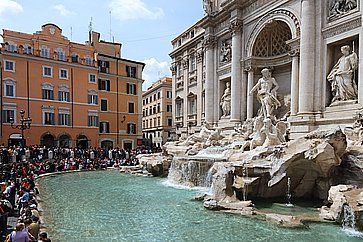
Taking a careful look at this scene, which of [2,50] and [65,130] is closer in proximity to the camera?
[2,50]

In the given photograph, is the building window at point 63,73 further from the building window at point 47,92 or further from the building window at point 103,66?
the building window at point 103,66

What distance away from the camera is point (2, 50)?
32844 mm

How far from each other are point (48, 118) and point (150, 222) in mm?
29498

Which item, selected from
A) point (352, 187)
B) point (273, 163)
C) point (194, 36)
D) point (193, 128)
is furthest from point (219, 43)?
point (352, 187)

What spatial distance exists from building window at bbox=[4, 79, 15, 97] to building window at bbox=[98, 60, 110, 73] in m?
11.0

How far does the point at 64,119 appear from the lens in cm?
3691

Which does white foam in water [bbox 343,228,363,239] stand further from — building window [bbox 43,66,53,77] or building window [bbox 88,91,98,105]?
building window [bbox 88,91,98,105]

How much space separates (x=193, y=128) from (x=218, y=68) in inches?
273

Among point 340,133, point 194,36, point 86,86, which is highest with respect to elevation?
point 194,36

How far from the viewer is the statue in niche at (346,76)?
16.9 m

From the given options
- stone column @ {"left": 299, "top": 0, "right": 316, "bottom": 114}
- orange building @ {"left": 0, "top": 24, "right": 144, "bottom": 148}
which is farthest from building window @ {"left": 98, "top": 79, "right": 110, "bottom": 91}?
stone column @ {"left": 299, "top": 0, "right": 316, "bottom": 114}

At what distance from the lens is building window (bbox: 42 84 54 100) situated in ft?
117

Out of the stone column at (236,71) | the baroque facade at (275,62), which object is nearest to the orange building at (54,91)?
the baroque facade at (275,62)

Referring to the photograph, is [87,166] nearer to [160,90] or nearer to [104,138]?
[104,138]
